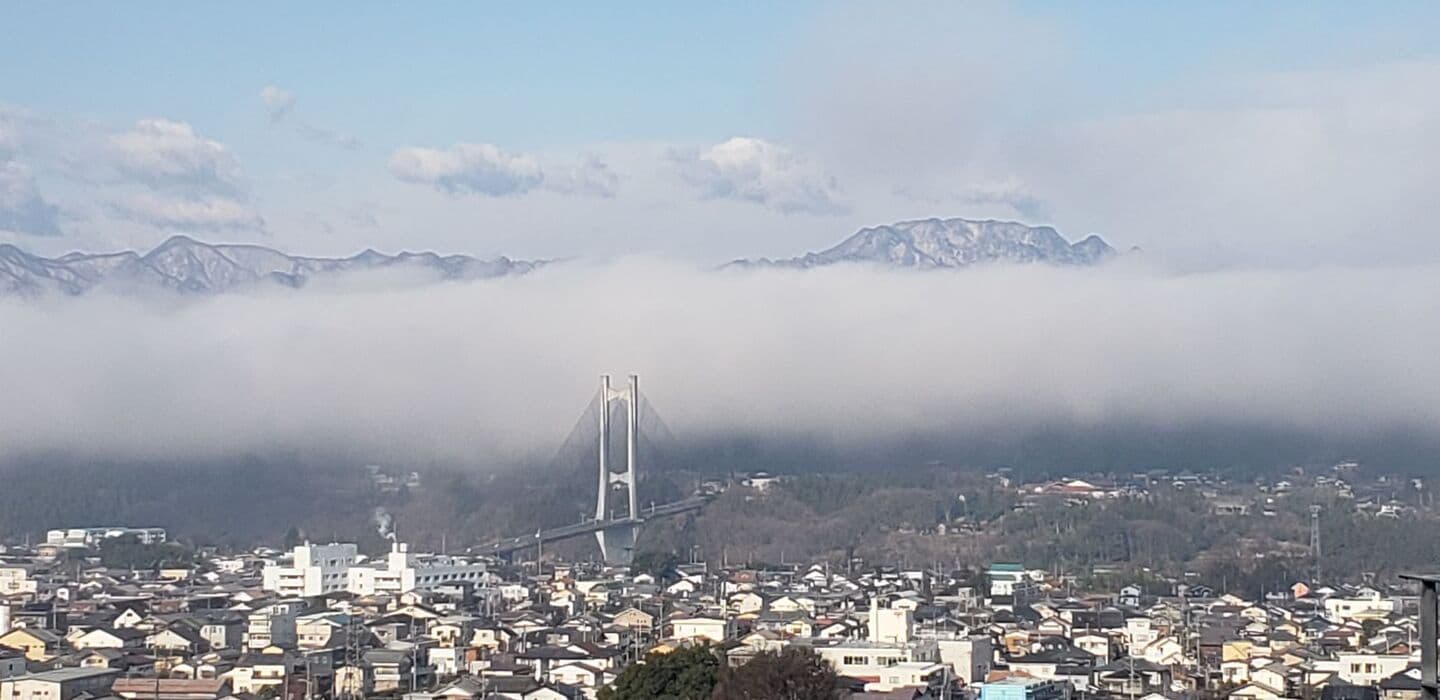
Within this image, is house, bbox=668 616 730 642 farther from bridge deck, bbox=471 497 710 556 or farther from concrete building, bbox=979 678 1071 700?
bridge deck, bbox=471 497 710 556

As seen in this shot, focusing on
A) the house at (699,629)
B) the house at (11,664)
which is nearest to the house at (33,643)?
the house at (11,664)

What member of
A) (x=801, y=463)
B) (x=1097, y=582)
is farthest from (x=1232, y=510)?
(x=801, y=463)

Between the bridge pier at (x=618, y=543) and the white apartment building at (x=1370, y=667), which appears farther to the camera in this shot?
the bridge pier at (x=618, y=543)

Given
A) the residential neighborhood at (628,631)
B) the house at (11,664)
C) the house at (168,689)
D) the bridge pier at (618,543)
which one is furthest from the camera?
the bridge pier at (618,543)

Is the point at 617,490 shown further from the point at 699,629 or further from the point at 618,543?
the point at 699,629

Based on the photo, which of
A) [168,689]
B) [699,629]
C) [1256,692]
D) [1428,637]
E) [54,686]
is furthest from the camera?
[699,629]

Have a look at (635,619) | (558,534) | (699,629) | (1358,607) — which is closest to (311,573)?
(635,619)

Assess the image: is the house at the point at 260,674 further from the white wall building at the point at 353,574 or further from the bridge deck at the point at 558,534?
the bridge deck at the point at 558,534
